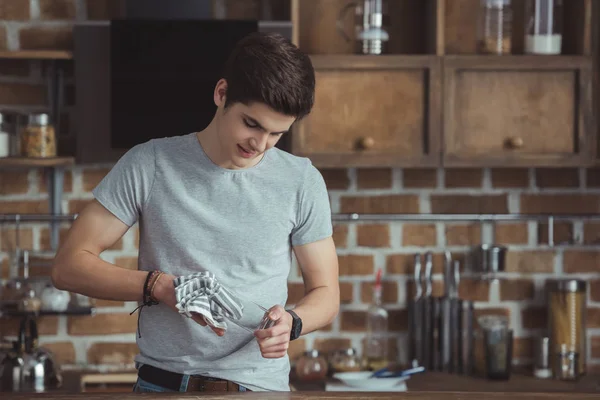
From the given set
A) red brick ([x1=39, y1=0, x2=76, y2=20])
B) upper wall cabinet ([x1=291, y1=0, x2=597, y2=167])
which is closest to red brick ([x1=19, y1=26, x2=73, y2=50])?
red brick ([x1=39, y1=0, x2=76, y2=20])

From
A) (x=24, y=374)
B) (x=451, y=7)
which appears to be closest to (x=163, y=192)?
(x=24, y=374)

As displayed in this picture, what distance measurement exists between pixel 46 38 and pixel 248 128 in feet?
4.55

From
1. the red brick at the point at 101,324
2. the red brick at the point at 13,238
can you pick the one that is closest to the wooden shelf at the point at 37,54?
the red brick at the point at 13,238

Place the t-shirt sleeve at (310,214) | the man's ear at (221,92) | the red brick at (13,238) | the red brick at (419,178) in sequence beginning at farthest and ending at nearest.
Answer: the red brick at (419,178)
the red brick at (13,238)
the t-shirt sleeve at (310,214)
the man's ear at (221,92)

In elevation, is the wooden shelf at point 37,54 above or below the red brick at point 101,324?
above

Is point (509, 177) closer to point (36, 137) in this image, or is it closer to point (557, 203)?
point (557, 203)

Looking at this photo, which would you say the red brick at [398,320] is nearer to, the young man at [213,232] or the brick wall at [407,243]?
the brick wall at [407,243]

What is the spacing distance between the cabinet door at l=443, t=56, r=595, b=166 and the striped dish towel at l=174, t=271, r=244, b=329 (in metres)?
1.19

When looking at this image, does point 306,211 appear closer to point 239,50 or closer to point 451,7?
point 239,50

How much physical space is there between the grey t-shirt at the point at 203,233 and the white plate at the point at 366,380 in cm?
85

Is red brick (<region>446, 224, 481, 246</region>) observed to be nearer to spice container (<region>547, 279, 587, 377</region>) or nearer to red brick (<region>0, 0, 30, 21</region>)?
spice container (<region>547, 279, 587, 377</region>)

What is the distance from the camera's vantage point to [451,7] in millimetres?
2814

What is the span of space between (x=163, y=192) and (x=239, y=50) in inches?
11.8

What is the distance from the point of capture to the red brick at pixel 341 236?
2.88 metres
